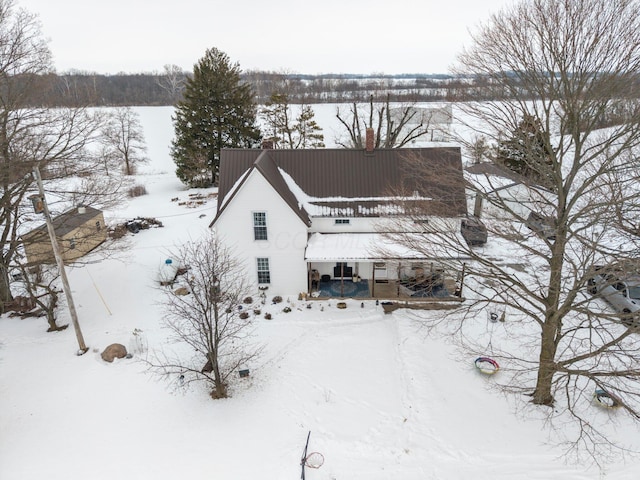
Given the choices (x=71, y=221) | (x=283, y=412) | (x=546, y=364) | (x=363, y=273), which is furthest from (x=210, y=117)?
(x=546, y=364)

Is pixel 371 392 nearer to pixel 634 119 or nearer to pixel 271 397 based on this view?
pixel 271 397

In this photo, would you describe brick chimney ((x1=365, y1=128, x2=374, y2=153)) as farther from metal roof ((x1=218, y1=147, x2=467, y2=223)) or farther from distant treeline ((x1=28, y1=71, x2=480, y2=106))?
distant treeline ((x1=28, y1=71, x2=480, y2=106))

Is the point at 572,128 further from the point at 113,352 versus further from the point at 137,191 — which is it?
the point at 137,191

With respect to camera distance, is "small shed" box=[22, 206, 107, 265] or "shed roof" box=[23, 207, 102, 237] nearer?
"small shed" box=[22, 206, 107, 265]

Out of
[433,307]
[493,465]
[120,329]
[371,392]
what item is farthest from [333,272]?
[493,465]

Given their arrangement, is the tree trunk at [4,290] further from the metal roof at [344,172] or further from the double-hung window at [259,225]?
the double-hung window at [259,225]

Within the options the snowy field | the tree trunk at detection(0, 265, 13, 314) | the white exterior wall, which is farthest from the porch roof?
the tree trunk at detection(0, 265, 13, 314)

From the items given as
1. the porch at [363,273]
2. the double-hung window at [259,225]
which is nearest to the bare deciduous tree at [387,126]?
the porch at [363,273]
